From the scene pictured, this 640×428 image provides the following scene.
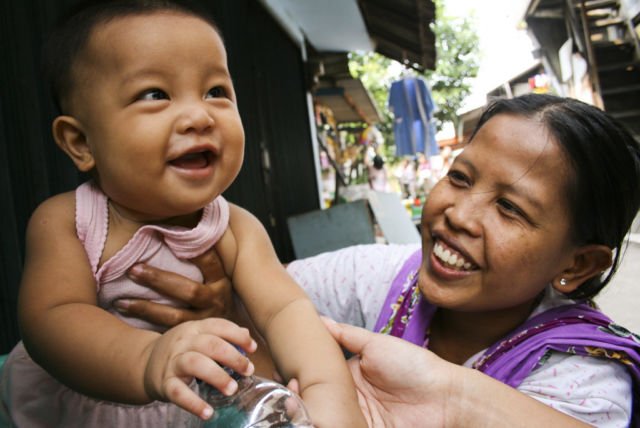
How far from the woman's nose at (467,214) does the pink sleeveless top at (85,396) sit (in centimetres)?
71

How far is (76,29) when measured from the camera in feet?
3.75

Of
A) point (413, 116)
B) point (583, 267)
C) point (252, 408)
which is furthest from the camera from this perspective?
point (413, 116)

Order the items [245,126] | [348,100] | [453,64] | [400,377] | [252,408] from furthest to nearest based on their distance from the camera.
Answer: [453,64] → [348,100] → [245,126] → [400,377] → [252,408]

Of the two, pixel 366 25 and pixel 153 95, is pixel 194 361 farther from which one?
pixel 366 25

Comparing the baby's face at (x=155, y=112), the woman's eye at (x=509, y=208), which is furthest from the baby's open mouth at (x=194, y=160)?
the woman's eye at (x=509, y=208)

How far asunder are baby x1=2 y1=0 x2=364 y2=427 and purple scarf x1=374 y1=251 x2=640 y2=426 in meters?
0.59

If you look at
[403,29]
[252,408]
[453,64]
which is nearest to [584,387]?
[252,408]

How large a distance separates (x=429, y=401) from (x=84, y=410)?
888 millimetres

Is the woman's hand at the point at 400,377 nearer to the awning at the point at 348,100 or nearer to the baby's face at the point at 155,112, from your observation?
the baby's face at the point at 155,112

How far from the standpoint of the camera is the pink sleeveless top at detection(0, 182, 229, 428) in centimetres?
116

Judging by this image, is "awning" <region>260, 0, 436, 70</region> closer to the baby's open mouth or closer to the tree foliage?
the baby's open mouth

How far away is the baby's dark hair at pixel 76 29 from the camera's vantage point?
1.13 meters

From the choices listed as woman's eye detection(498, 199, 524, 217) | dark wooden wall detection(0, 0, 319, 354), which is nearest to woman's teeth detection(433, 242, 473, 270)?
woman's eye detection(498, 199, 524, 217)

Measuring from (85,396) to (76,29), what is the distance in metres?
0.90
